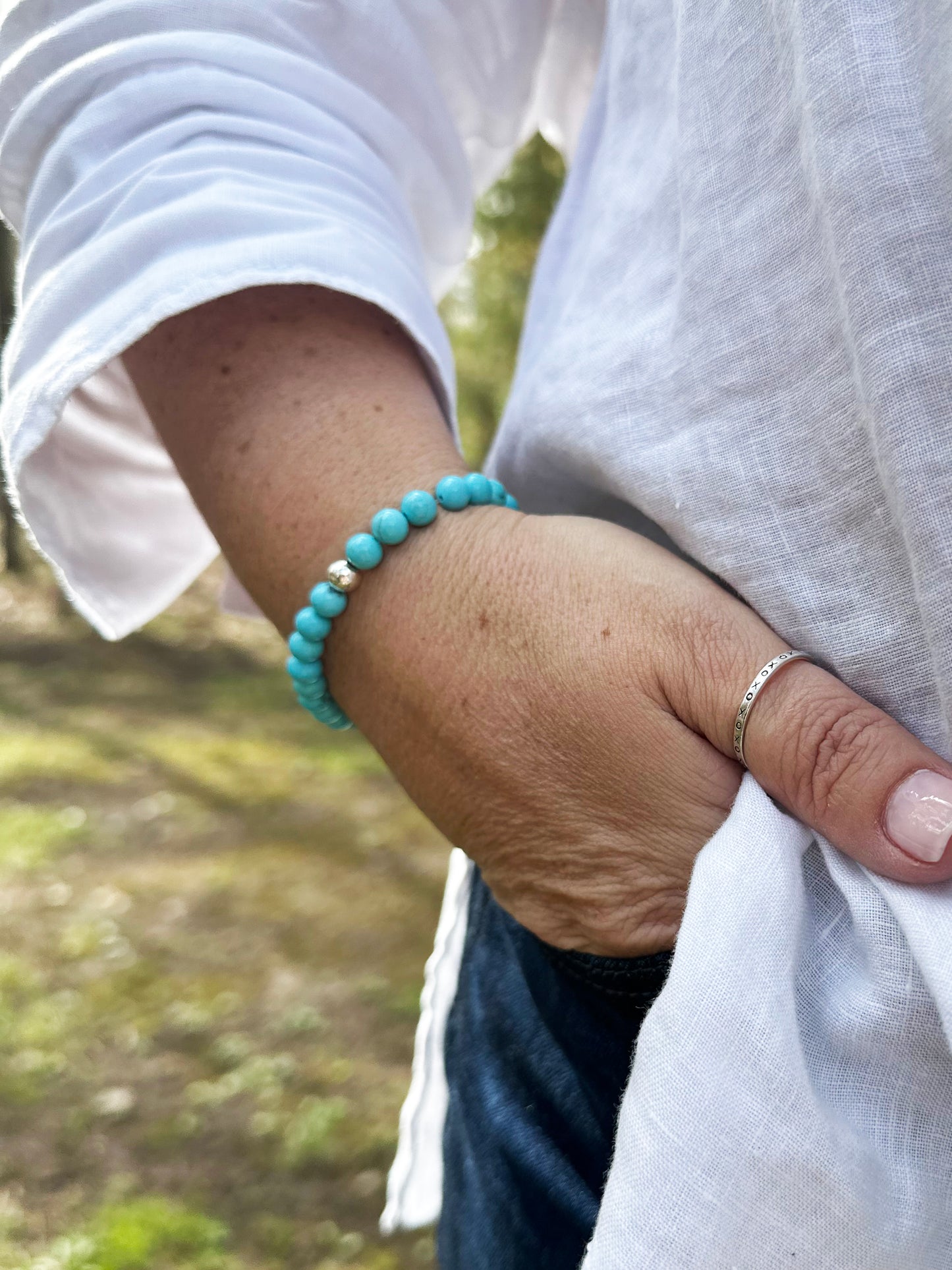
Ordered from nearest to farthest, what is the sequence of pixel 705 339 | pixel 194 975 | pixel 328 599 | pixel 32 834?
pixel 705 339 < pixel 328 599 < pixel 194 975 < pixel 32 834

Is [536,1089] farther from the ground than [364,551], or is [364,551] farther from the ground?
[364,551]

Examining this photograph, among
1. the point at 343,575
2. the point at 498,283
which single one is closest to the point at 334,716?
the point at 343,575

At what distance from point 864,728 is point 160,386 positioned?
678mm

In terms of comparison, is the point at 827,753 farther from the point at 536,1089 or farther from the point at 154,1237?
the point at 154,1237

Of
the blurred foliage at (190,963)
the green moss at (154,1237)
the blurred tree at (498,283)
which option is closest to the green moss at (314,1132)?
the blurred foliage at (190,963)

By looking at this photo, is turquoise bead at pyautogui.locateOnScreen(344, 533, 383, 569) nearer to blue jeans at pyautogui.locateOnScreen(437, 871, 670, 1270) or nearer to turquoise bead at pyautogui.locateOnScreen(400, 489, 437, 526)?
turquoise bead at pyautogui.locateOnScreen(400, 489, 437, 526)

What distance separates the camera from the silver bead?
826mm

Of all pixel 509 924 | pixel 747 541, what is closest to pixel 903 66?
pixel 747 541

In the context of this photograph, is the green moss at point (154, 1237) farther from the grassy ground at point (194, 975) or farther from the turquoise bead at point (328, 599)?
the turquoise bead at point (328, 599)

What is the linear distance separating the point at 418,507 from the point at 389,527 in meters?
0.03

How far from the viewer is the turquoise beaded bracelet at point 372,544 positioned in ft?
2.68

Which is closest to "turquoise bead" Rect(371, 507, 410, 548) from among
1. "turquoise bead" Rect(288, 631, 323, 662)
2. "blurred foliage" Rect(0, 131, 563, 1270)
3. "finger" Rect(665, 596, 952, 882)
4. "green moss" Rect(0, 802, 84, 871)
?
"turquoise bead" Rect(288, 631, 323, 662)

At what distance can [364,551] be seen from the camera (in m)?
0.81

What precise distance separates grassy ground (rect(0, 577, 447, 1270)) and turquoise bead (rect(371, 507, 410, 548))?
254 cm
